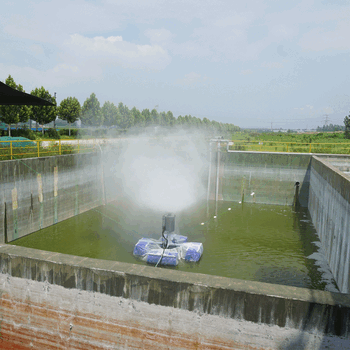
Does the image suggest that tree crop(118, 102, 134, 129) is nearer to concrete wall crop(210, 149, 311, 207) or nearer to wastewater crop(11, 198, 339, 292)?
concrete wall crop(210, 149, 311, 207)

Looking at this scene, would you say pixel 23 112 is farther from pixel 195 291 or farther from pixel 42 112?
pixel 195 291

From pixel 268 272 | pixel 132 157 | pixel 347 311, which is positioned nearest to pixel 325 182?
pixel 268 272

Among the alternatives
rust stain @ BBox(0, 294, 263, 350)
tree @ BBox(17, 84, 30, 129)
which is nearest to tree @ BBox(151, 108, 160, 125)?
tree @ BBox(17, 84, 30, 129)

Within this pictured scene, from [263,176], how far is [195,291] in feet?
55.0

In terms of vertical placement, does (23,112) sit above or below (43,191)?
above

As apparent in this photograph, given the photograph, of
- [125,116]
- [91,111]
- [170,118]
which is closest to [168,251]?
[91,111]

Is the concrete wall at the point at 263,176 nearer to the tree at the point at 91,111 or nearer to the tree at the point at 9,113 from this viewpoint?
the tree at the point at 9,113

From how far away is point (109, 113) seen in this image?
150 ft

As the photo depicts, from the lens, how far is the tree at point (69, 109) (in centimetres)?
3900

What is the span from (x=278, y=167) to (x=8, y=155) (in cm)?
1536

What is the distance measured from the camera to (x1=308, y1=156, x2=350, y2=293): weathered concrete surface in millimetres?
8323

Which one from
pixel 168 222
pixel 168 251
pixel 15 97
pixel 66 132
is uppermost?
pixel 15 97

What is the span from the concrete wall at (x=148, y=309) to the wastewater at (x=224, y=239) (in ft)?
16.6

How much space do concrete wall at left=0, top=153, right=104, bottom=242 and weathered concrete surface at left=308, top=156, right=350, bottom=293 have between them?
11419 millimetres
